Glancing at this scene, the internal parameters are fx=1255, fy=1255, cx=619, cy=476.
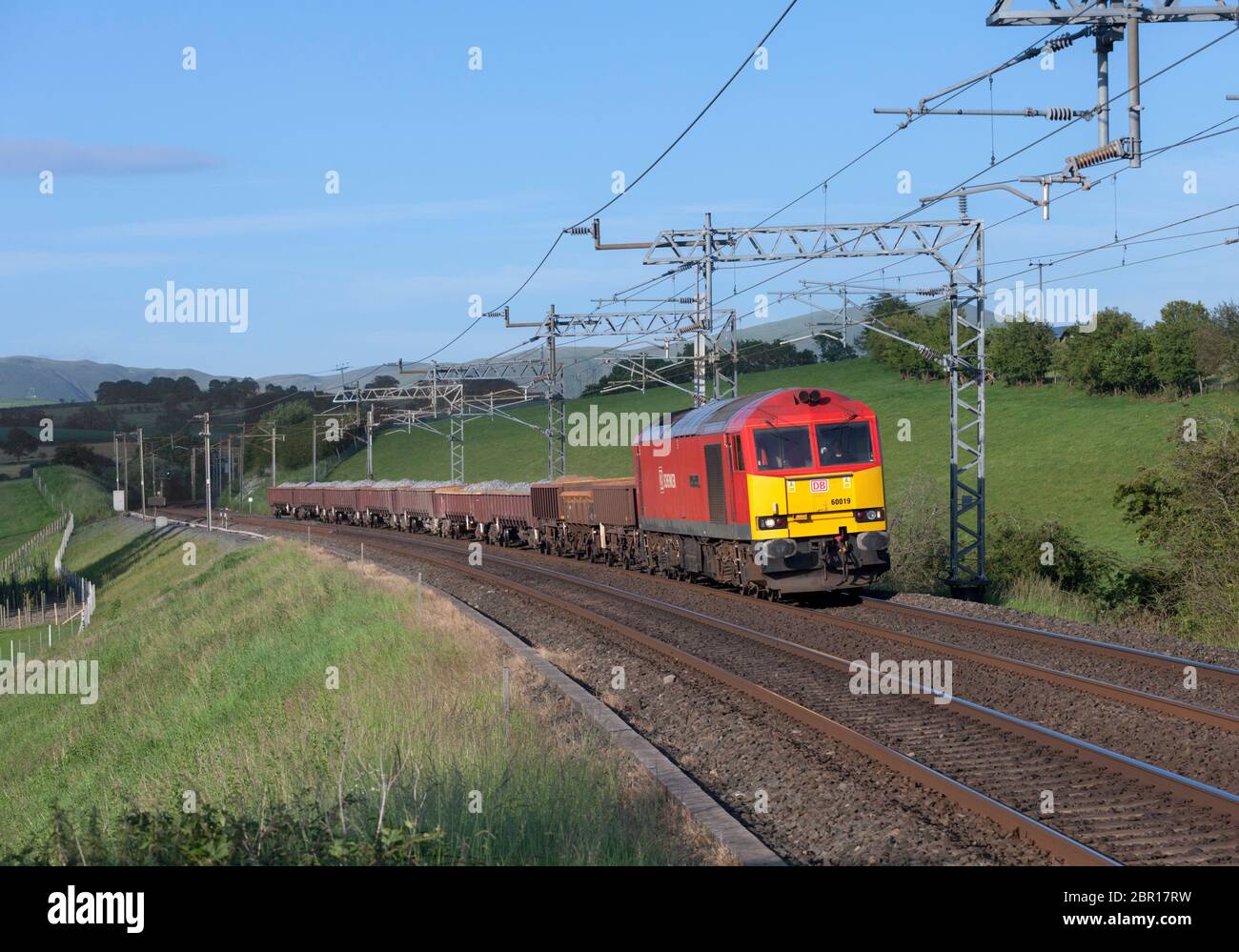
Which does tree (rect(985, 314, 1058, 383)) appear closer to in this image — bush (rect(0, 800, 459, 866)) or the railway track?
the railway track

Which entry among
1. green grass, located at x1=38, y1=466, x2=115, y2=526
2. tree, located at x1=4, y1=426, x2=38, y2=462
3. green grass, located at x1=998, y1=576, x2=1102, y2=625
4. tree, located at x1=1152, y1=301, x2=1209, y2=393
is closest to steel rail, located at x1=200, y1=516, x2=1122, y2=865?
green grass, located at x1=998, y1=576, x2=1102, y2=625

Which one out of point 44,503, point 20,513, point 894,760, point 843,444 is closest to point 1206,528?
point 843,444

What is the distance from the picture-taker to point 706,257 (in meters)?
28.2

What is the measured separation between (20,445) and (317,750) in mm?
127311

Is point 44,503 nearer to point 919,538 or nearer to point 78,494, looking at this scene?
point 78,494

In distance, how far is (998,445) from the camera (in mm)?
65500

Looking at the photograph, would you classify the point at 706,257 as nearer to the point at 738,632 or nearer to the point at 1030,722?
→ the point at 738,632

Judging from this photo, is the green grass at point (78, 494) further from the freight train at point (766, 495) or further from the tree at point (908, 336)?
the freight train at point (766, 495)

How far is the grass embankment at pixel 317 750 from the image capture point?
6.93 metres

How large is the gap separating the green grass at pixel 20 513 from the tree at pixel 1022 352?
6506 cm

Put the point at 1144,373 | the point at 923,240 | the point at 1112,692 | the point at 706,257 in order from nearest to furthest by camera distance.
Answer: the point at 1112,692 < the point at 923,240 < the point at 706,257 < the point at 1144,373

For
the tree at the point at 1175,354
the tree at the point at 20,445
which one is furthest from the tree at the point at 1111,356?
the tree at the point at 20,445
